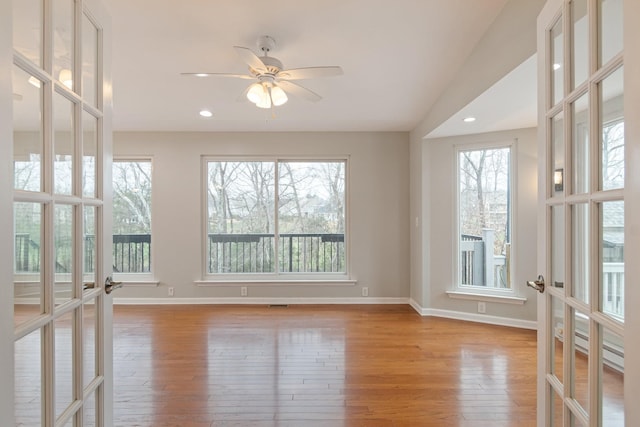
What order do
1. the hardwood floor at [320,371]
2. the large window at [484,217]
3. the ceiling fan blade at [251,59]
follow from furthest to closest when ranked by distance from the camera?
the large window at [484,217] → the hardwood floor at [320,371] → the ceiling fan blade at [251,59]

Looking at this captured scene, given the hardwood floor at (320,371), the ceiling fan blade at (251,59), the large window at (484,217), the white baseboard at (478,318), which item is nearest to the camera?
the ceiling fan blade at (251,59)

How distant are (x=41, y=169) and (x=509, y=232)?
4.14 meters

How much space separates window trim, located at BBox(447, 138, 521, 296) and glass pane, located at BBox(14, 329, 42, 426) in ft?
13.0

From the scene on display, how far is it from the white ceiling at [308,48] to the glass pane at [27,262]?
1.53 metres

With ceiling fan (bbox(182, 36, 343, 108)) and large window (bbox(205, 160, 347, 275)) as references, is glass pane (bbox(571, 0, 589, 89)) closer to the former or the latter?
ceiling fan (bbox(182, 36, 343, 108))

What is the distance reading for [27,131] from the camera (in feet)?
2.98

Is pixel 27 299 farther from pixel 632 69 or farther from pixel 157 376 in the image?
pixel 157 376

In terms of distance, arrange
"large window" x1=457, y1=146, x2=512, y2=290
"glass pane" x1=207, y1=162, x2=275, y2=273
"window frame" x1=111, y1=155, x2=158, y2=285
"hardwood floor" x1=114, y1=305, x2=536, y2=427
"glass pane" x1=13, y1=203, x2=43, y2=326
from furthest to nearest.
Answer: "glass pane" x1=207, y1=162, x2=275, y2=273
"window frame" x1=111, y1=155, x2=158, y2=285
"large window" x1=457, y1=146, x2=512, y2=290
"hardwood floor" x1=114, y1=305, x2=536, y2=427
"glass pane" x1=13, y1=203, x2=43, y2=326

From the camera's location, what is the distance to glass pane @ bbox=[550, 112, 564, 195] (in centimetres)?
123

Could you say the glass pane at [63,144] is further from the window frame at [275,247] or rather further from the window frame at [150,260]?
the window frame at [150,260]

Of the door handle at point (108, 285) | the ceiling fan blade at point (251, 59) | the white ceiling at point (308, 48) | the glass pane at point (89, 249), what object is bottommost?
the door handle at point (108, 285)

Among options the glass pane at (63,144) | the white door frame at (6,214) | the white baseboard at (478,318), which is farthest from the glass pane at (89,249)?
the white baseboard at (478,318)

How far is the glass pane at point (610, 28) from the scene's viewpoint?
2.93ft

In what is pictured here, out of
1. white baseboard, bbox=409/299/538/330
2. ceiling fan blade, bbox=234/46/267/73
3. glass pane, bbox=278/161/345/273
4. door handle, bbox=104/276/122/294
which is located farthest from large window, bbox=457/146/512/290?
door handle, bbox=104/276/122/294
